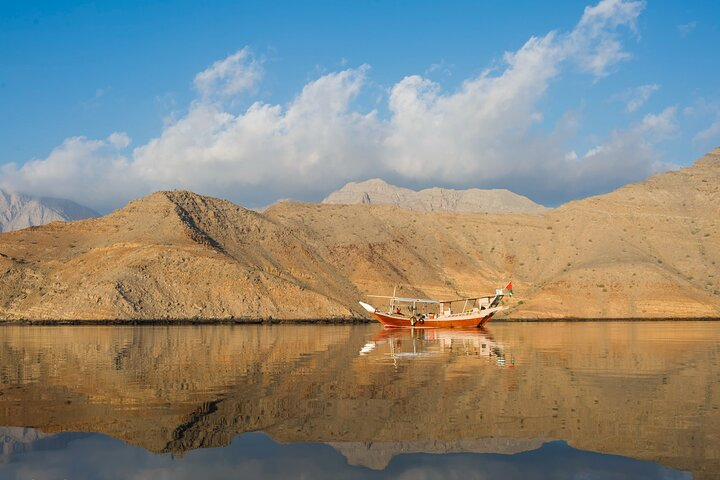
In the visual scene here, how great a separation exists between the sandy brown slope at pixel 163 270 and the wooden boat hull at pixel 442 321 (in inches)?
606

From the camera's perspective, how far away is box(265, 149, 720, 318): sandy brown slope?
111 m

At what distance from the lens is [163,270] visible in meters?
93.1

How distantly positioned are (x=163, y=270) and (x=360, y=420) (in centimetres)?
8030

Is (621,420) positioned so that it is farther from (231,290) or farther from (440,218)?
(440,218)

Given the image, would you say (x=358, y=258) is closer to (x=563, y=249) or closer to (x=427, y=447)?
(x=563, y=249)

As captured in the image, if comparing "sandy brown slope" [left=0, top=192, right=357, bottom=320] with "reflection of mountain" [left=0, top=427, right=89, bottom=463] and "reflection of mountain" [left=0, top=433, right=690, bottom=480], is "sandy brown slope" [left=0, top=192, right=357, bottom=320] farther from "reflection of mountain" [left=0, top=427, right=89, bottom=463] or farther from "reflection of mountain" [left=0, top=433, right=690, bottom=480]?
"reflection of mountain" [left=0, top=433, right=690, bottom=480]

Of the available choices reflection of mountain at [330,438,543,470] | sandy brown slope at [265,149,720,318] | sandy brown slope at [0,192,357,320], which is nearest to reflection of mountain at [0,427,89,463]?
reflection of mountain at [330,438,543,470]

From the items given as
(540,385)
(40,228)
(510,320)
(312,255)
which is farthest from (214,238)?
(540,385)

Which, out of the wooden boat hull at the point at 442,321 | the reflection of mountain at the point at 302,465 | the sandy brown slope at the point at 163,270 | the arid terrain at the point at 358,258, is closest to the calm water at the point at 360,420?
the reflection of mountain at the point at 302,465

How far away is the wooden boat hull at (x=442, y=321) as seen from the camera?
8012cm

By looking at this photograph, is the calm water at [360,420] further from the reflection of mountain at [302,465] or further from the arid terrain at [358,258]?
the arid terrain at [358,258]

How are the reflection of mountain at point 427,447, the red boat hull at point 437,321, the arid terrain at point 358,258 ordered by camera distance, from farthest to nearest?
the arid terrain at point 358,258
the red boat hull at point 437,321
the reflection of mountain at point 427,447

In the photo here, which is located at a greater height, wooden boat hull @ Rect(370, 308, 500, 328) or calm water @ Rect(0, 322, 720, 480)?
wooden boat hull @ Rect(370, 308, 500, 328)

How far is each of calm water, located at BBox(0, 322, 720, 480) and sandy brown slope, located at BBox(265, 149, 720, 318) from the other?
83440mm
